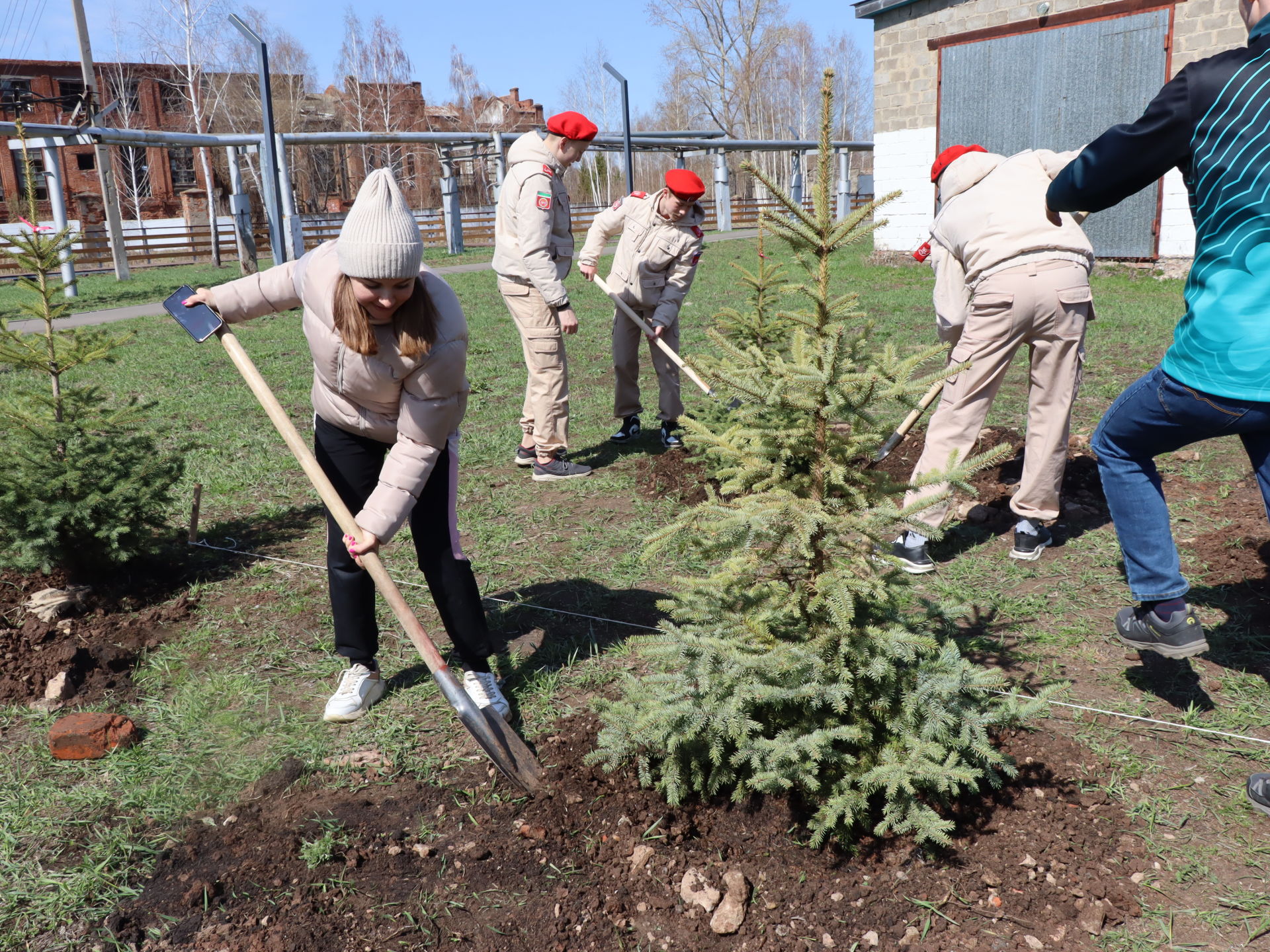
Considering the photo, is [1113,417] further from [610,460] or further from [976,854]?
[610,460]

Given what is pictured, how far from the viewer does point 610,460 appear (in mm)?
6254

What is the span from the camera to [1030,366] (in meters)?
4.15

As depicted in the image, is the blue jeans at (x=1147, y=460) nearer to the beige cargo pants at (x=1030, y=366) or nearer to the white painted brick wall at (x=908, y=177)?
the beige cargo pants at (x=1030, y=366)

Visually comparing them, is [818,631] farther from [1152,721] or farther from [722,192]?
[722,192]

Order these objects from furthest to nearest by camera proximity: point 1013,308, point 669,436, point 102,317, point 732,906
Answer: point 102,317
point 669,436
point 1013,308
point 732,906

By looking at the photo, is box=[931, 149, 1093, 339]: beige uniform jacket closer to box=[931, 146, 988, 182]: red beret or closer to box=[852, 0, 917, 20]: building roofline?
box=[931, 146, 988, 182]: red beret

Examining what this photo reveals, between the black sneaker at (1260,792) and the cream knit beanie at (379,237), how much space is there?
277 cm

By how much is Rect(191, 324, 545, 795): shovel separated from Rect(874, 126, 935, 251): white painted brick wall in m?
13.6

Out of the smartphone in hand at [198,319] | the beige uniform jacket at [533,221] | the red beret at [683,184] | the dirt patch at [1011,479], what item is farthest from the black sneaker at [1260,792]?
the red beret at [683,184]

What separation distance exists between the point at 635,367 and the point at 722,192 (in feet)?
80.7

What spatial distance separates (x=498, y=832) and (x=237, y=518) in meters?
3.33

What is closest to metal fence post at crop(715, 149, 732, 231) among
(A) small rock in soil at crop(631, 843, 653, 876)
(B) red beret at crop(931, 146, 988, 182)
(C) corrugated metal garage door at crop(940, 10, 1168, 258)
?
(C) corrugated metal garage door at crop(940, 10, 1168, 258)

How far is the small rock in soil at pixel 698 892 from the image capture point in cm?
238

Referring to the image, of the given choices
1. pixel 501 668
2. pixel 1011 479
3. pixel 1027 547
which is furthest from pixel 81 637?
pixel 1011 479
